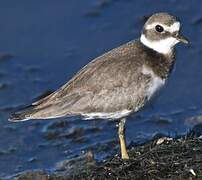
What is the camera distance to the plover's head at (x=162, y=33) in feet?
28.0

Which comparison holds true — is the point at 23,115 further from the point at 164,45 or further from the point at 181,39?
the point at 181,39

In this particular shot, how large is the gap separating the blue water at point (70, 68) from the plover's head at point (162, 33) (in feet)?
4.99

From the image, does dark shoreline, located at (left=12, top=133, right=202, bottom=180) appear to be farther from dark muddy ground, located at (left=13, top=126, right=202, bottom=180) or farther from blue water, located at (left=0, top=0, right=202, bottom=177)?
blue water, located at (left=0, top=0, right=202, bottom=177)

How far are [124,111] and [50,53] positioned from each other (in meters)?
2.90

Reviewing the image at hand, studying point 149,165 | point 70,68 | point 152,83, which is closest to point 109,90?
point 152,83

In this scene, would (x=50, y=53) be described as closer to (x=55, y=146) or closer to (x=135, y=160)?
(x=55, y=146)

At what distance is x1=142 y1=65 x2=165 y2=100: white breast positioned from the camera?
329 inches

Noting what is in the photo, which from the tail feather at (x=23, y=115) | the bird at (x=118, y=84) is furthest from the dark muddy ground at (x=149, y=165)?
the tail feather at (x=23, y=115)

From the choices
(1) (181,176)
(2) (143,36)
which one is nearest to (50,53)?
(2) (143,36)

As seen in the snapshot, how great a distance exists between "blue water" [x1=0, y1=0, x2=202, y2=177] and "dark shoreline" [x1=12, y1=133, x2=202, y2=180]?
565 millimetres

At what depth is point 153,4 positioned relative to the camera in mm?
11789

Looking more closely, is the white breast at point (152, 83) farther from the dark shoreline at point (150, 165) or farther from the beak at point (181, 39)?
the dark shoreline at point (150, 165)

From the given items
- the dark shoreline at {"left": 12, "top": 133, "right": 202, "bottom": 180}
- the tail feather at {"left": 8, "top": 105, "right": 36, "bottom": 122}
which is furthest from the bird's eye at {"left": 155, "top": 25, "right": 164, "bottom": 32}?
the tail feather at {"left": 8, "top": 105, "right": 36, "bottom": 122}

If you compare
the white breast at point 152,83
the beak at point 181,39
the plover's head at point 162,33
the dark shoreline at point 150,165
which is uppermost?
the plover's head at point 162,33
